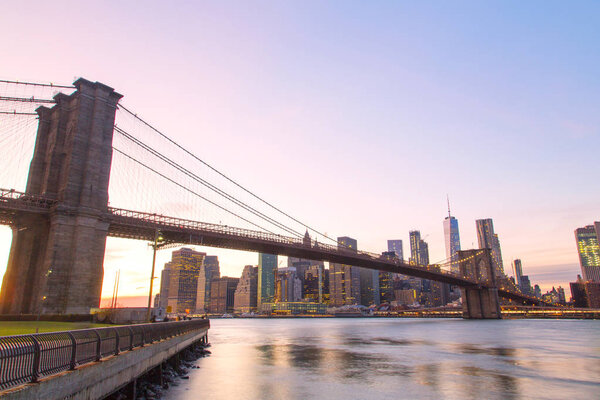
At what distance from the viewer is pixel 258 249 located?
2667 inches

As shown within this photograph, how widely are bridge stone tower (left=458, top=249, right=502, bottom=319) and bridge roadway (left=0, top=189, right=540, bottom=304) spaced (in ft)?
70.6

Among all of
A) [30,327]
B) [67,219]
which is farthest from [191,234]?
[30,327]

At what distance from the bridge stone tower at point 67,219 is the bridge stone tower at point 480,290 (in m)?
111

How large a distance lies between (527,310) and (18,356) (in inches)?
7642

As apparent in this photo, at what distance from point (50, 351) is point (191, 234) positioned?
4787 cm

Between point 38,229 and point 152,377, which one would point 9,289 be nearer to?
point 38,229

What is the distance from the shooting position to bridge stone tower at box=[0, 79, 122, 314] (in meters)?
37.1

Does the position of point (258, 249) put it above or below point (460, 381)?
above

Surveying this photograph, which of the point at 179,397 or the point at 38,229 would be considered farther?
the point at 38,229

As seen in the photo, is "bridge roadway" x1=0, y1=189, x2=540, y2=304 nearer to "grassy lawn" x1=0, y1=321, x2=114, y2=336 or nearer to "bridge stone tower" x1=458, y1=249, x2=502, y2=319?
"grassy lawn" x1=0, y1=321, x2=114, y2=336

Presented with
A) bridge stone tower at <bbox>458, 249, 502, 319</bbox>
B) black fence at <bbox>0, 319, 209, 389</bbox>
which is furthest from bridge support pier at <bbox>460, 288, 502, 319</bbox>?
black fence at <bbox>0, 319, 209, 389</bbox>

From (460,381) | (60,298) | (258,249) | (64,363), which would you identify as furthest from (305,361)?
(258,249)

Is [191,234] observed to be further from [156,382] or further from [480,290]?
[480,290]

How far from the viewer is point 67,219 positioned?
38406 millimetres
